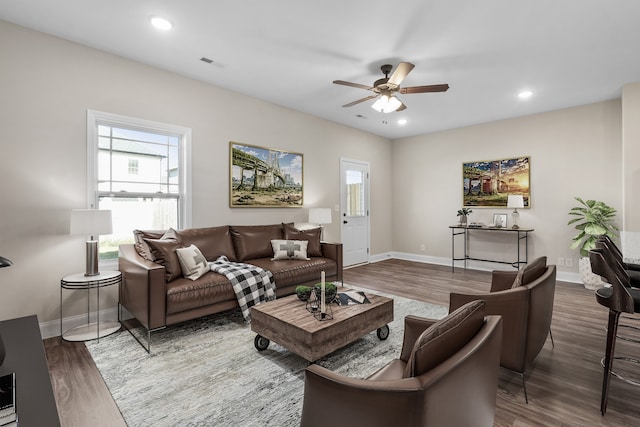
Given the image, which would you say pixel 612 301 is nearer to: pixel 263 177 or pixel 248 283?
pixel 248 283

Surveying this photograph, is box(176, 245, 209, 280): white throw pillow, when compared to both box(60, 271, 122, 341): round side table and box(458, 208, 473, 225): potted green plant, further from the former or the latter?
box(458, 208, 473, 225): potted green plant

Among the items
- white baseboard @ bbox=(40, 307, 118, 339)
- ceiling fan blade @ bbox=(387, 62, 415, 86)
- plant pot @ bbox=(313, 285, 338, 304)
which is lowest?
white baseboard @ bbox=(40, 307, 118, 339)

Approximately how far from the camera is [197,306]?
113 inches

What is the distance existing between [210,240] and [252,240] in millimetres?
580

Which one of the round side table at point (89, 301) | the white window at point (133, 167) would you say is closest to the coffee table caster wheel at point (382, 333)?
the round side table at point (89, 301)

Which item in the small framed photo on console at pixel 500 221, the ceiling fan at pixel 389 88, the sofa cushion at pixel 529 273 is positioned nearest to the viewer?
the sofa cushion at pixel 529 273

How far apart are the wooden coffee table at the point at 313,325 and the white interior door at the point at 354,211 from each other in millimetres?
3372

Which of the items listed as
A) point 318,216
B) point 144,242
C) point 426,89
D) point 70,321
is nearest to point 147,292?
point 144,242

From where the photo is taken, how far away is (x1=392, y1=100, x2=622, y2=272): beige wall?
4742mm

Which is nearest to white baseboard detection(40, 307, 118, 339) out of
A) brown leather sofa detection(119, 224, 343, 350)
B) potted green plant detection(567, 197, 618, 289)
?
brown leather sofa detection(119, 224, 343, 350)

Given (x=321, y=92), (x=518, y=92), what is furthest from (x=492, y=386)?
(x=518, y=92)

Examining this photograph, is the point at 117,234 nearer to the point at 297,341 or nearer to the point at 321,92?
the point at 297,341

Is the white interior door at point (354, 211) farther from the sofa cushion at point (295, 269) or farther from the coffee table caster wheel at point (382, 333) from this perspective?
the coffee table caster wheel at point (382, 333)

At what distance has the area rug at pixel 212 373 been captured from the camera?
183 centimetres
